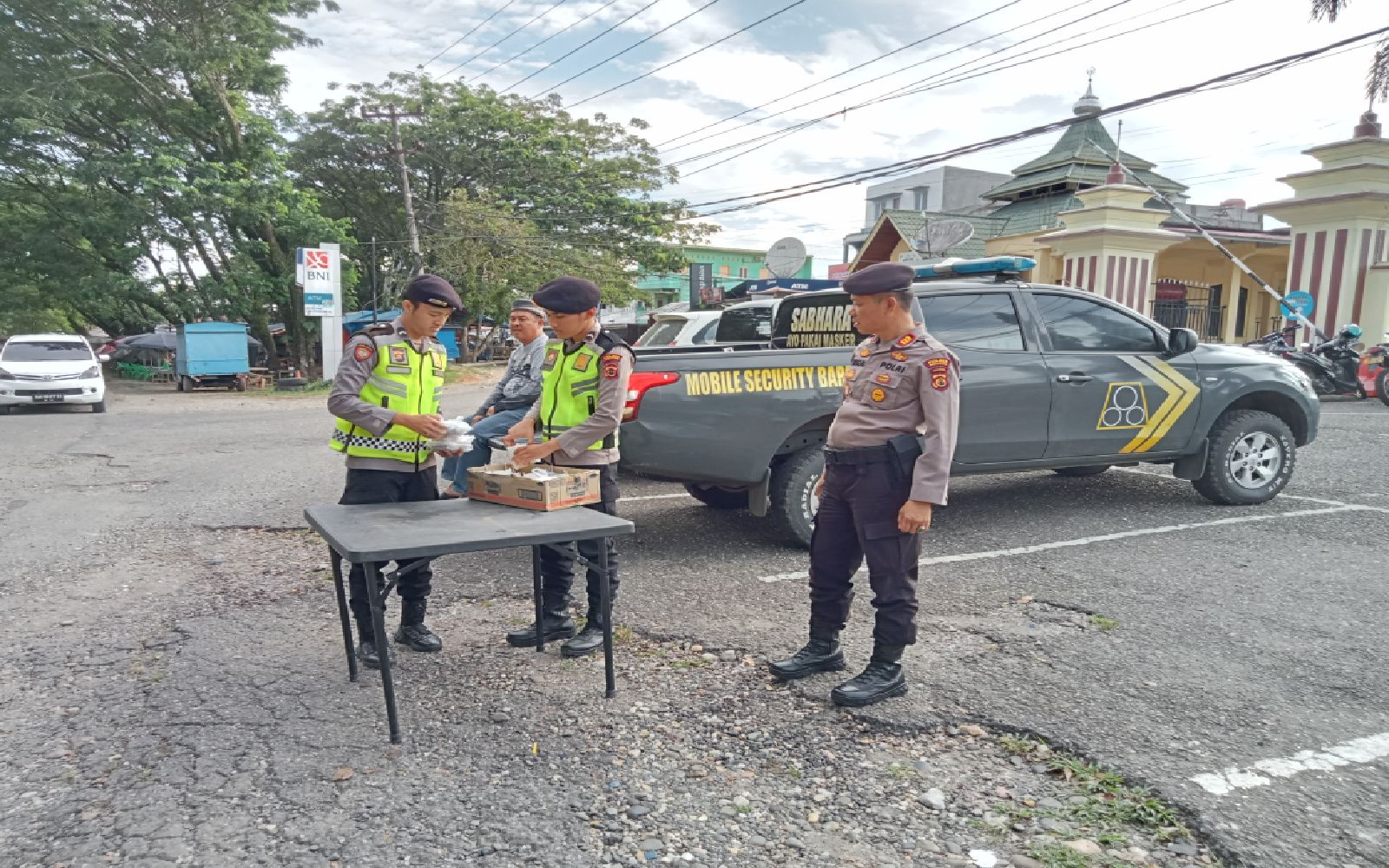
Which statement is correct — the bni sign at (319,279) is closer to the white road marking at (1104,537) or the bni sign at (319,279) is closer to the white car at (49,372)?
the white car at (49,372)

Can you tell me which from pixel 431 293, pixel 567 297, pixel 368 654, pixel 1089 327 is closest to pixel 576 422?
pixel 567 297

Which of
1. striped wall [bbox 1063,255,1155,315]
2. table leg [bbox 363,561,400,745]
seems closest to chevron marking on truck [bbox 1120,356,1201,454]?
table leg [bbox 363,561,400,745]

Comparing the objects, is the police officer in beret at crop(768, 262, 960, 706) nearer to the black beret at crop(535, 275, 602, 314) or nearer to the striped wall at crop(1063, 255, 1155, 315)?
the black beret at crop(535, 275, 602, 314)

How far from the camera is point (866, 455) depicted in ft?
11.1

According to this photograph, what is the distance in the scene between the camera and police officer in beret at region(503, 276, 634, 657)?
12.2ft

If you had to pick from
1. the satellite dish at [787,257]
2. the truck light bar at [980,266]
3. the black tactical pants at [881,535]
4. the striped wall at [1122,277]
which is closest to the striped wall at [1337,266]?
the striped wall at [1122,277]

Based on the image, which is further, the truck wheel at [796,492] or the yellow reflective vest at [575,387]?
the truck wheel at [796,492]

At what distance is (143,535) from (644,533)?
3588mm

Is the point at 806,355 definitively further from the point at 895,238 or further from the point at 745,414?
the point at 895,238

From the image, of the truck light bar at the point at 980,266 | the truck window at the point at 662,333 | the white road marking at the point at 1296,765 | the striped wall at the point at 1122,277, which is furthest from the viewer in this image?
the striped wall at the point at 1122,277

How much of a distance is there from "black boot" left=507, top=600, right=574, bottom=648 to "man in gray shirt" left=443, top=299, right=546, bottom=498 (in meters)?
2.40

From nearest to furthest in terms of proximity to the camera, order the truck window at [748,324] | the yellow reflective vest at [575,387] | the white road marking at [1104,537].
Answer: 1. the yellow reflective vest at [575,387]
2. the white road marking at [1104,537]
3. the truck window at [748,324]

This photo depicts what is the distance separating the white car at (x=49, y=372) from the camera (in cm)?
1505

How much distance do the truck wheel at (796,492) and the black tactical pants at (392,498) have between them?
223cm
